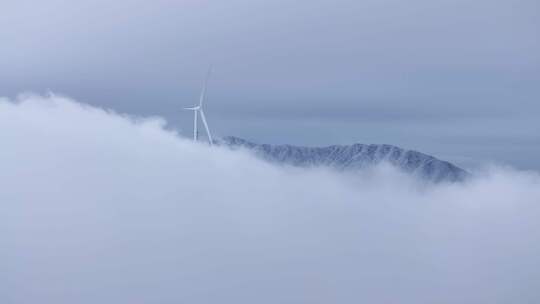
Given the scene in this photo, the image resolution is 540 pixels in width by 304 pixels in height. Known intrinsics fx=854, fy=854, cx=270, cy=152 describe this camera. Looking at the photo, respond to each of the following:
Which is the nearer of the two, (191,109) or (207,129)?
(207,129)
